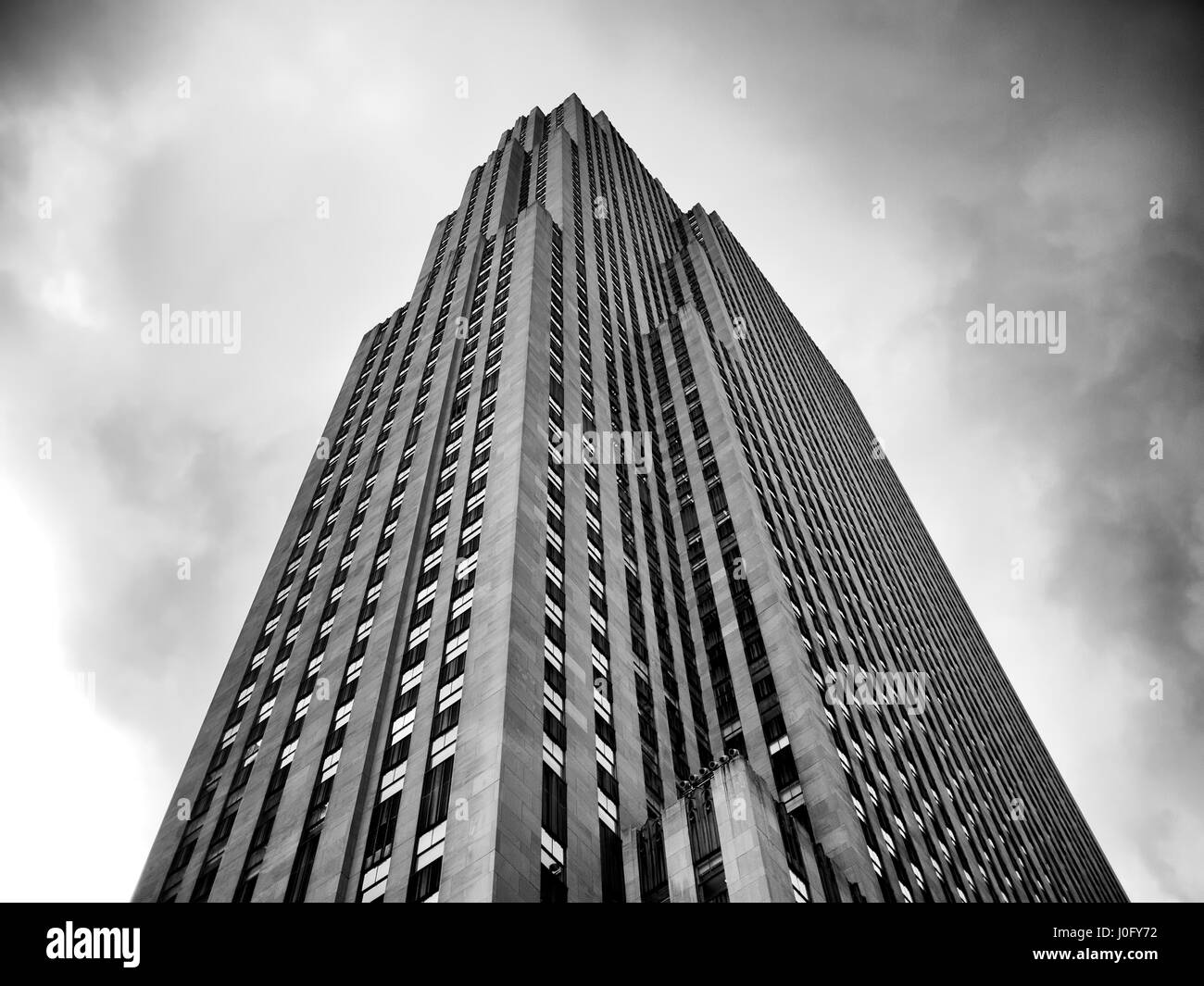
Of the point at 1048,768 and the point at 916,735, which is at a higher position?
the point at 916,735

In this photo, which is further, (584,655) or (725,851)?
(584,655)

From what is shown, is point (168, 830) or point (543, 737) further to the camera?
point (168, 830)

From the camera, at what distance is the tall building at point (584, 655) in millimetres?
37312

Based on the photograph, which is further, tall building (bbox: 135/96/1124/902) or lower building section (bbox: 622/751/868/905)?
tall building (bbox: 135/96/1124/902)

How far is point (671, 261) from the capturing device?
115 meters

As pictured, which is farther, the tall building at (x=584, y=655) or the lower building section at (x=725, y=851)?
the tall building at (x=584, y=655)

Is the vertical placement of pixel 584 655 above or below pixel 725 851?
above

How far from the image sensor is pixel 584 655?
4553 centimetres

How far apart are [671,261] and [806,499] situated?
41913 mm

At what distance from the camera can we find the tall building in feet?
122

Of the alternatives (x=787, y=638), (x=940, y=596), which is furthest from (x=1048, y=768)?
(x=787, y=638)
